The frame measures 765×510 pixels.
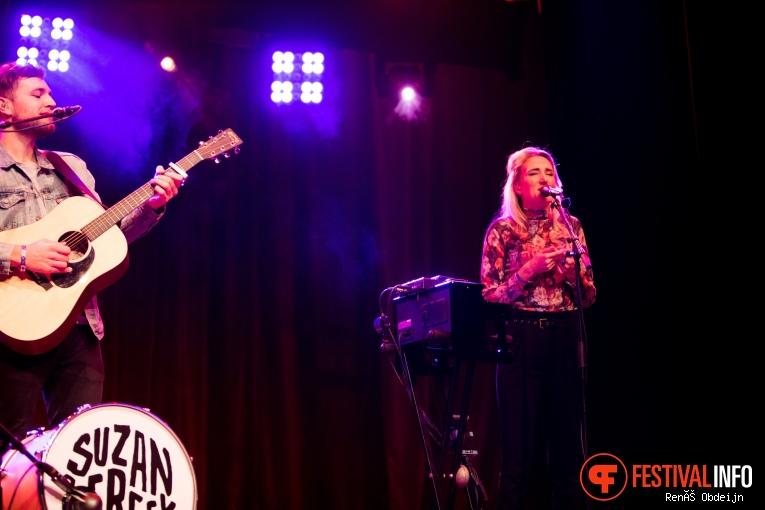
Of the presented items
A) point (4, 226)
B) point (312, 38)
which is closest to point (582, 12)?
point (312, 38)

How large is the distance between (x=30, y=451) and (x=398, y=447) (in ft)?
10.8

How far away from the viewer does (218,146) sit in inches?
158

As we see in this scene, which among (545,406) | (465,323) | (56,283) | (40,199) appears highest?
(40,199)

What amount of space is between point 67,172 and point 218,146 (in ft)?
2.50

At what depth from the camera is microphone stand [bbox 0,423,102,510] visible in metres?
2.61

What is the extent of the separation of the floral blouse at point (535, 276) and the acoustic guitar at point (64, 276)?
6.47 feet

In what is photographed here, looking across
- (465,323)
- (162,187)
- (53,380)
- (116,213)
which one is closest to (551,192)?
(465,323)

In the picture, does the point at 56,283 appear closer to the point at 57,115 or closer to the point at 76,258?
the point at 76,258

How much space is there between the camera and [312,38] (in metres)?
5.82

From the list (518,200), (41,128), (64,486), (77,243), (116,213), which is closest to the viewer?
(64,486)

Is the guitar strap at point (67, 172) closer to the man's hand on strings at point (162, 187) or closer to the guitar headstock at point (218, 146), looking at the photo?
the man's hand on strings at point (162, 187)

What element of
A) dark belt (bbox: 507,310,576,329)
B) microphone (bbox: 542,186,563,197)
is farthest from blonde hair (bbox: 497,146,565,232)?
dark belt (bbox: 507,310,576,329)

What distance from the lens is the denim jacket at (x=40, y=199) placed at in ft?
11.3

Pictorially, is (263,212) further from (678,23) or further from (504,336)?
(678,23)
